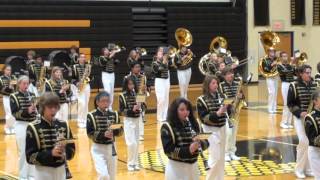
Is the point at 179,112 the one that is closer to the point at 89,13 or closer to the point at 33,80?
the point at 33,80

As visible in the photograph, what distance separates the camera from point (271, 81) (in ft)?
62.3

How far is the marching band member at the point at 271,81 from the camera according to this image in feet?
60.7

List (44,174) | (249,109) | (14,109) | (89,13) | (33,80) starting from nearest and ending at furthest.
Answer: (44,174), (14,109), (33,80), (249,109), (89,13)

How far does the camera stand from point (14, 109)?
416 inches

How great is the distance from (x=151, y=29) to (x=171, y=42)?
3.56 feet

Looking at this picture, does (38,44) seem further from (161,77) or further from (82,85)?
(161,77)

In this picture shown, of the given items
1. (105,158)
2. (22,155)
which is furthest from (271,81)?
(105,158)

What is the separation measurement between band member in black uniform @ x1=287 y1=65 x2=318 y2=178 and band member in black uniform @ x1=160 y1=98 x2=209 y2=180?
333cm

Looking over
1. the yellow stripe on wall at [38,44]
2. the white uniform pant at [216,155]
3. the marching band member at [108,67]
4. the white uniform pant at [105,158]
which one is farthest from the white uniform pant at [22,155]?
the yellow stripe on wall at [38,44]

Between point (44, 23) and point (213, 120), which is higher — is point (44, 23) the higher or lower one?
the higher one

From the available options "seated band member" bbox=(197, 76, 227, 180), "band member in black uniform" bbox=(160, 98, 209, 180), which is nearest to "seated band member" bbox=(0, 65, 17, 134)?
"seated band member" bbox=(197, 76, 227, 180)

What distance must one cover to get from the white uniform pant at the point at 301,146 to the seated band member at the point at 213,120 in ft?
5.16

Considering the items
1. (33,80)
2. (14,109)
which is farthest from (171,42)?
(14,109)

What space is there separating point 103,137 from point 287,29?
70.5 feet
